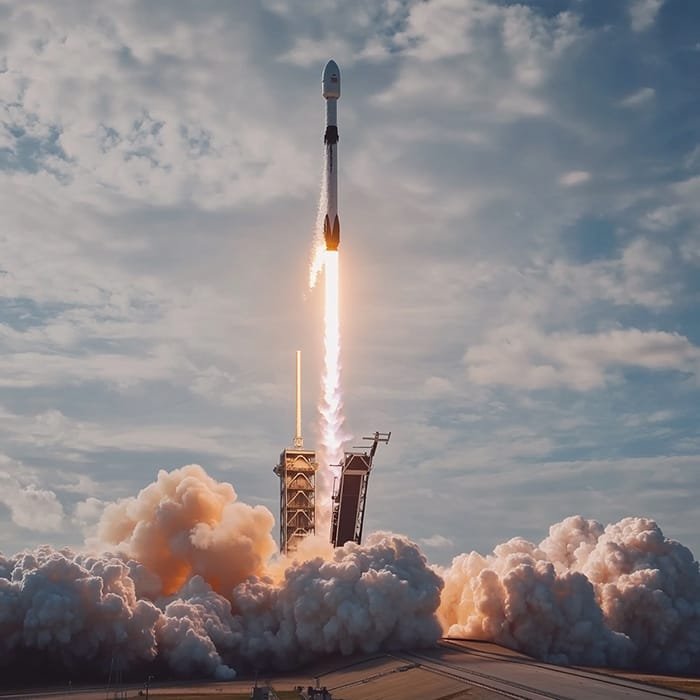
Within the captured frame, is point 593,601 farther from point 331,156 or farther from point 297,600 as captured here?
point 331,156

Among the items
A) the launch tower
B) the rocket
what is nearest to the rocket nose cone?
the rocket

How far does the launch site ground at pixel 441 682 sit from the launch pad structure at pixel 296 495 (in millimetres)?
17422

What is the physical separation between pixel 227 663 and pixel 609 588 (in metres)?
33.5

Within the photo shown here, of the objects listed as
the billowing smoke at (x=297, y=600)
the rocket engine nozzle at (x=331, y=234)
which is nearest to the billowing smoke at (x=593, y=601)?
the billowing smoke at (x=297, y=600)

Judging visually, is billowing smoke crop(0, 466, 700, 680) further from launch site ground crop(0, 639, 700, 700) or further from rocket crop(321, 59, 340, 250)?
rocket crop(321, 59, 340, 250)

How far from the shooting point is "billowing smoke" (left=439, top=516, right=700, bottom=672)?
312 feet

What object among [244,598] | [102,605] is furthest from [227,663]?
[102,605]

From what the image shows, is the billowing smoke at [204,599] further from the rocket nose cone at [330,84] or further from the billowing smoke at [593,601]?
the rocket nose cone at [330,84]

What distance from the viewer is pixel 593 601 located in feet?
317

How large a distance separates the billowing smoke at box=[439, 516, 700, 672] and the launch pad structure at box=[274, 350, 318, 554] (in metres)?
14.2

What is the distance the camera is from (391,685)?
253 ft

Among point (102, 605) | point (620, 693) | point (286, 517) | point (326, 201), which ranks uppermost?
point (326, 201)

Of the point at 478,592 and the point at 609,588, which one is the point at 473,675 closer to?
the point at 478,592

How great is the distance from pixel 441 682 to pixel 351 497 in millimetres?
26502
